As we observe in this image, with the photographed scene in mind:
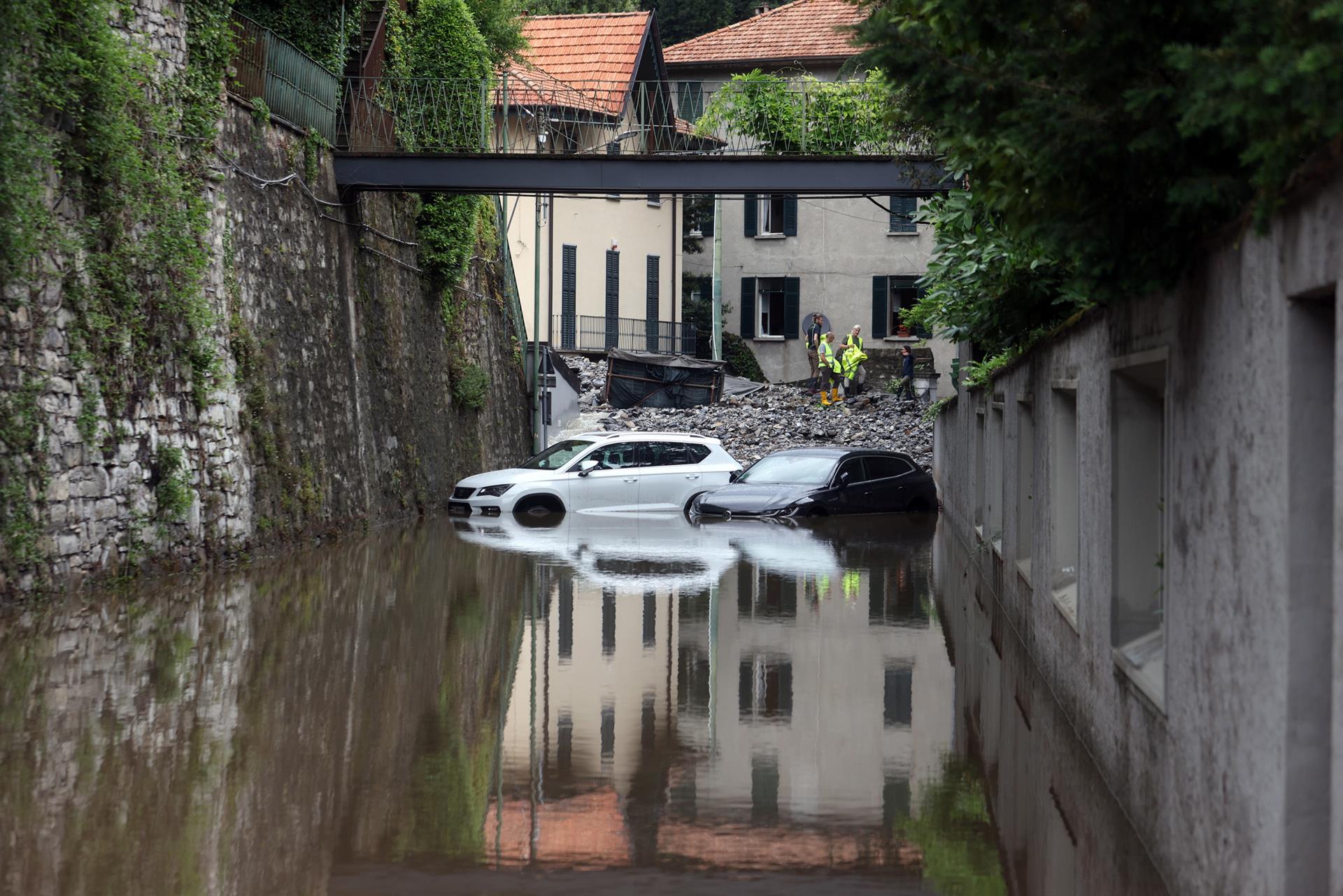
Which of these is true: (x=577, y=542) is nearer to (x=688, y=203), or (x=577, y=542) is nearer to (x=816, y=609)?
(x=816, y=609)

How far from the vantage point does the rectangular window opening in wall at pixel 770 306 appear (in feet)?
171

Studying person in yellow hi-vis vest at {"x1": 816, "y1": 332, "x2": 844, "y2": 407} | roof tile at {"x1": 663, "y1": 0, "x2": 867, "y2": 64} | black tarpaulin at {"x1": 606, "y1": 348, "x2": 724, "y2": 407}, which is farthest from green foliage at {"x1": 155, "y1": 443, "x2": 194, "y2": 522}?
roof tile at {"x1": 663, "y1": 0, "x2": 867, "y2": 64}

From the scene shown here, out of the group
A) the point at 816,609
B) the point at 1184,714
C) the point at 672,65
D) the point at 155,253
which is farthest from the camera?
the point at 672,65

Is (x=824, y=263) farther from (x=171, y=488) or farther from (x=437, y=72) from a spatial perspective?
(x=171, y=488)

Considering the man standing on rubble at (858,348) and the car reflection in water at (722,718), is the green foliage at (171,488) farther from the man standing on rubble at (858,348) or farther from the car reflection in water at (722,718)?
the man standing on rubble at (858,348)

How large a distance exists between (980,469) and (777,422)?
2045 centimetres

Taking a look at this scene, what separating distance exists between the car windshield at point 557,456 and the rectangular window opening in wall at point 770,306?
24.8 m

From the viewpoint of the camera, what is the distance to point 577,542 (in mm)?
21422

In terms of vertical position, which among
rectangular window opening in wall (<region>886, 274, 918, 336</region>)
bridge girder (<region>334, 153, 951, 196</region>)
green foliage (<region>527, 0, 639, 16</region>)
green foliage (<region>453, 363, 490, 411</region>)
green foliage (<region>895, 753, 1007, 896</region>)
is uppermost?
green foliage (<region>527, 0, 639, 16</region>)

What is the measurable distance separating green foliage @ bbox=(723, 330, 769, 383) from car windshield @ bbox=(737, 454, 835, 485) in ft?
78.1

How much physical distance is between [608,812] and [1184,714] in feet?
8.12

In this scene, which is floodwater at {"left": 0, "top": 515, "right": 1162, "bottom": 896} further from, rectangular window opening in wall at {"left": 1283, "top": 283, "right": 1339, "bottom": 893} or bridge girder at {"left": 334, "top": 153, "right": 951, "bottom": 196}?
bridge girder at {"left": 334, "top": 153, "right": 951, "bottom": 196}

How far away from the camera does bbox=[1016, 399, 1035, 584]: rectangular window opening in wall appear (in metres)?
12.1

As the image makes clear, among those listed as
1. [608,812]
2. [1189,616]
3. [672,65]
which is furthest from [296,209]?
[672,65]
